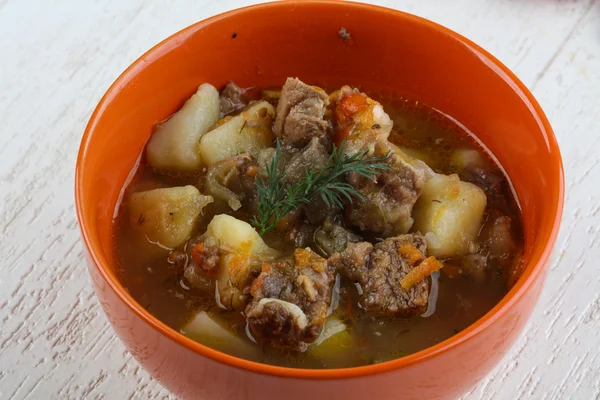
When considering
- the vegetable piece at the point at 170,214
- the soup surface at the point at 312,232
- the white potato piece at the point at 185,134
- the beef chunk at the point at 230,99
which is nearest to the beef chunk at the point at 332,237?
the soup surface at the point at 312,232

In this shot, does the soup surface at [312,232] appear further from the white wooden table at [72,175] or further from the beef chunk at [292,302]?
the white wooden table at [72,175]

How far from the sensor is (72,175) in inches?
122

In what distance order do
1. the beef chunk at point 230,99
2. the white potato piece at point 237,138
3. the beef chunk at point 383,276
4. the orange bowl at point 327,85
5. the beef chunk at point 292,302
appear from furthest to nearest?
the beef chunk at point 230,99 → the white potato piece at point 237,138 → the beef chunk at point 383,276 → the beef chunk at point 292,302 → the orange bowl at point 327,85

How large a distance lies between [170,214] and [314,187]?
435mm

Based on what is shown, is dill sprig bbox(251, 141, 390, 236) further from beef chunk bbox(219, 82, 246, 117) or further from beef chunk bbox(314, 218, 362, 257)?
beef chunk bbox(219, 82, 246, 117)

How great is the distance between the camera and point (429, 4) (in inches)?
144

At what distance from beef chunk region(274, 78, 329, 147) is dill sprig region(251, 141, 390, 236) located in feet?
0.42

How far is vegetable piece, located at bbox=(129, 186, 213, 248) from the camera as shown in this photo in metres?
2.40

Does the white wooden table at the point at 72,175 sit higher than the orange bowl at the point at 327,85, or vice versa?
the orange bowl at the point at 327,85

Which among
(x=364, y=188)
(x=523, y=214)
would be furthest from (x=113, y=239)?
(x=523, y=214)

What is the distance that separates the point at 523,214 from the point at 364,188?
0.52m

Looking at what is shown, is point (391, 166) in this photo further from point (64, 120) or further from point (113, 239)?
point (64, 120)

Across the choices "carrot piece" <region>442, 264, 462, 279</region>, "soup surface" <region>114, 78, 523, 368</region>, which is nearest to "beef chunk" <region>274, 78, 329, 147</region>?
"soup surface" <region>114, 78, 523, 368</region>

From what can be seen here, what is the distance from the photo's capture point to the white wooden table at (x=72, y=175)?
2.61 metres
